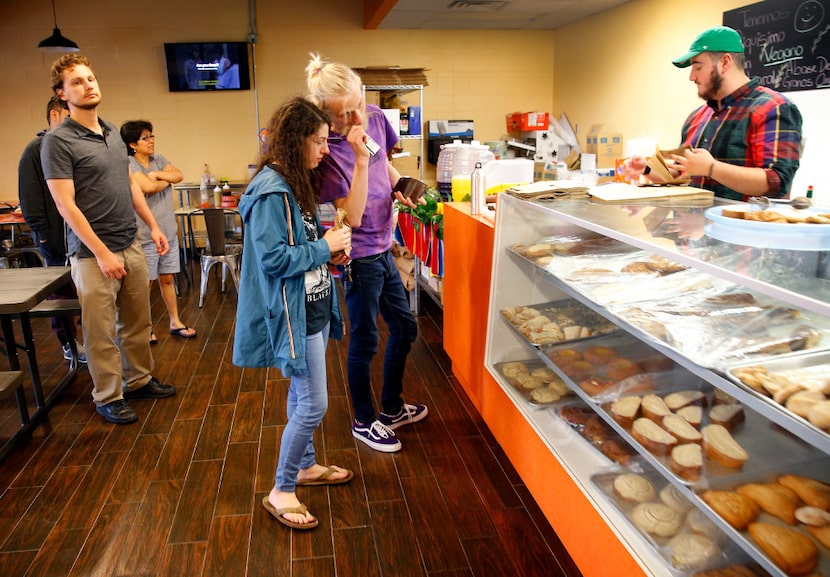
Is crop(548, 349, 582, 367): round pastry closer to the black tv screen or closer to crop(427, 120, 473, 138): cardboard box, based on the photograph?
crop(427, 120, 473, 138): cardboard box

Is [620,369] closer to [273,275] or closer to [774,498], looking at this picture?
[774,498]

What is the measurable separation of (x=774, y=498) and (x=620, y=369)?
657mm

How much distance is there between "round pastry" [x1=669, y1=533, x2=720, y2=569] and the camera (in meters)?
1.49

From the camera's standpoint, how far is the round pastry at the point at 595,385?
1.93 m

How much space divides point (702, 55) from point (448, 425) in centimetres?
199

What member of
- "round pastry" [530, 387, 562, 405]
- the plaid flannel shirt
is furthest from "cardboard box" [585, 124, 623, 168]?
"round pastry" [530, 387, 562, 405]

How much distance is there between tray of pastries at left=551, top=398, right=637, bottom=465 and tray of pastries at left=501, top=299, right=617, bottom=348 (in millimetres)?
243

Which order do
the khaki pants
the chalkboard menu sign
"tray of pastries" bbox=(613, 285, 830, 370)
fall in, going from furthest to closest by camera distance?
1. the chalkboard menu sign
2. the khaki pants
3. "tray of pastries" bbox=(613, 285, 830, 370)

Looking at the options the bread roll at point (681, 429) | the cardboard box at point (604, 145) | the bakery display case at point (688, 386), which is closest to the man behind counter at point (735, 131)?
the bakery display case at point (688, 386)

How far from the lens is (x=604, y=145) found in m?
6.55

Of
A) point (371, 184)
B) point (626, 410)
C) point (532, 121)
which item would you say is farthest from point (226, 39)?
point (626, 410)

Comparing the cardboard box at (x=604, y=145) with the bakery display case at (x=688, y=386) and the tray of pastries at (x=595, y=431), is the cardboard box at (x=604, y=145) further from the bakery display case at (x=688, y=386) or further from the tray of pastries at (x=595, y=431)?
the tray of pastries at (x=595, y=431)

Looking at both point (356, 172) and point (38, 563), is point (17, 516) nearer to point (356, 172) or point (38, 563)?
point (38, 563)

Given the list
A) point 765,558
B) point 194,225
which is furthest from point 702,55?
point 194,225
